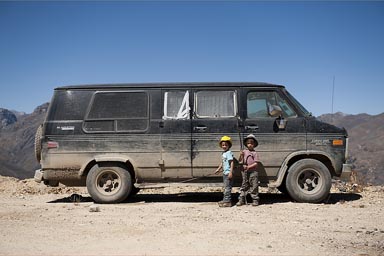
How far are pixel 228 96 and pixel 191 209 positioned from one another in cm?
248

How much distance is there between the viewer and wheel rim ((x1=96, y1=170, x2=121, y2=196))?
8.12m

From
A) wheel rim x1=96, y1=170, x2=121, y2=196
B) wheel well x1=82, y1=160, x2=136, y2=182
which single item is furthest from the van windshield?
wheel rim x1=96, y1=170, x2=121, y2=196

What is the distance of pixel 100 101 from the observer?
8211 millimetres

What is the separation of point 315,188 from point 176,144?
3.00 m

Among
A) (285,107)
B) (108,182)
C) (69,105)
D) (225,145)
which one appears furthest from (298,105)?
(69,105)

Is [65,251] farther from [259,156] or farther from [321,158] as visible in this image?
[321,158]

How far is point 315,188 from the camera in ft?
26.2

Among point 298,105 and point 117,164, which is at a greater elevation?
point 298,105

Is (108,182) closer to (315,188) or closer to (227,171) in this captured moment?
(227,171)

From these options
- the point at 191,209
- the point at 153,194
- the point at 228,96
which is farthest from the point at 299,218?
the point at 153,194

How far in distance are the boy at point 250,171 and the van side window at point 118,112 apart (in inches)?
84.1

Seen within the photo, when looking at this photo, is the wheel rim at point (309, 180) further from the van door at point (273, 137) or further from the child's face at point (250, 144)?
→ the child's face at point (250, 144)

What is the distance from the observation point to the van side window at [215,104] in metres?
8.12

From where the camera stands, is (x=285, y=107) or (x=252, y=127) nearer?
(x=252, y=127)
